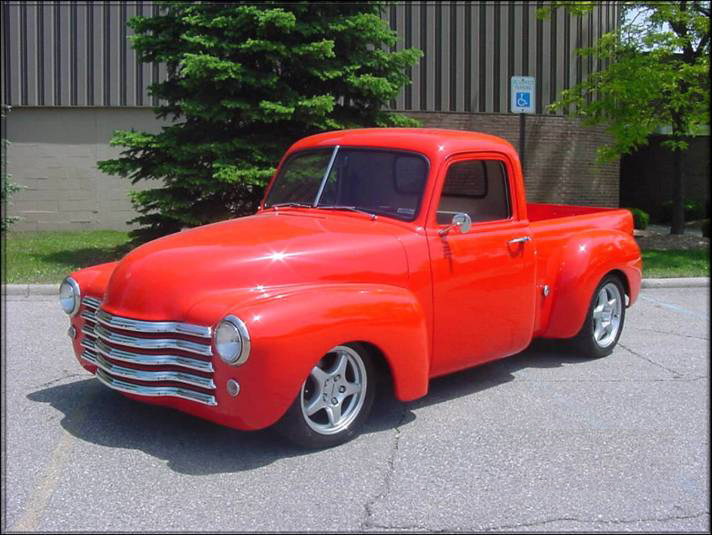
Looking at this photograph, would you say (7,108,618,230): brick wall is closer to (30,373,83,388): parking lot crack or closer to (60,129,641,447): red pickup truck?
(30,373,83,388): parking lot crack

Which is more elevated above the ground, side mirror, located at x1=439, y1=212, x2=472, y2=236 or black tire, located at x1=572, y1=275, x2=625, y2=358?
side mirror, located at x1=439, y1=212, x2=472, y2=236

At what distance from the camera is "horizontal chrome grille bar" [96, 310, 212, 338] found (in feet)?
15.1

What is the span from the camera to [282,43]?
12.2m

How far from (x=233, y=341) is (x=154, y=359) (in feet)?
1.90

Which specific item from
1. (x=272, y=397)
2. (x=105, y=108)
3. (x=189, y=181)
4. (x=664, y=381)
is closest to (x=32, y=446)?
(x=272, y=397)

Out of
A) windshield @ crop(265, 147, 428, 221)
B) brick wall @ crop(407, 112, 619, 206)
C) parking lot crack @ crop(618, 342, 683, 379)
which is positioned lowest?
parking lot crack @ crop(618, 342, 683, 379)

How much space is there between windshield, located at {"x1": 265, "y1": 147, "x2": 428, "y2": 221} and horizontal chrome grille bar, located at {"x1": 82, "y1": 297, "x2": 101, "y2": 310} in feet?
5.16

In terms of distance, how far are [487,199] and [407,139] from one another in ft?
2.88

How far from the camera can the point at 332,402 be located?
502 centimetres

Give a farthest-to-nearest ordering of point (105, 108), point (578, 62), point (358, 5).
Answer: point (578, 62)
point (105, 108)
point (358, 5)

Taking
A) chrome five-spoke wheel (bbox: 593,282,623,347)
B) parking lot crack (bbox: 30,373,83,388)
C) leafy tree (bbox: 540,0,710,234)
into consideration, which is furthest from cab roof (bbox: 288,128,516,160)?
leafy tree (bbox: 540,0,710,234)

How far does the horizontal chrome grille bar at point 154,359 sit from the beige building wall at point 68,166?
13.6m

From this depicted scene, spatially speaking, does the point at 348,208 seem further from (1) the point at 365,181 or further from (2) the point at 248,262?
(2) the point at 248,262

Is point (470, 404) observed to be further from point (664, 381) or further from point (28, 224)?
point (28, 224)
